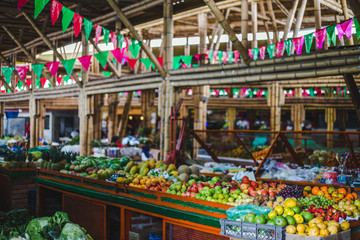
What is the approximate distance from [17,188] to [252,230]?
20.0ft

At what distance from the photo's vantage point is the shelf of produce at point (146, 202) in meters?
4.49

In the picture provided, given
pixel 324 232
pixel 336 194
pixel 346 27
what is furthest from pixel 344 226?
pixel 346 27

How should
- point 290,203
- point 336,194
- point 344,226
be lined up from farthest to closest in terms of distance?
point 336,194
point 290,203
point 344,226

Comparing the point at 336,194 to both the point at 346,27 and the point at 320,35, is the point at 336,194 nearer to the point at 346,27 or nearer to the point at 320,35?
the point at 346,27

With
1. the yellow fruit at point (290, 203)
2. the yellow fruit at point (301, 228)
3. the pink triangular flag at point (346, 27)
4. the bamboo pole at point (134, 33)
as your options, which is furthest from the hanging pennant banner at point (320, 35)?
the yellow fruit at point (301, 228)

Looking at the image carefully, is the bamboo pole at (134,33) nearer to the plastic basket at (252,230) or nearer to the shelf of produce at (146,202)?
the shelf of produce at (146,202)

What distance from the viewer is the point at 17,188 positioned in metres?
7.82

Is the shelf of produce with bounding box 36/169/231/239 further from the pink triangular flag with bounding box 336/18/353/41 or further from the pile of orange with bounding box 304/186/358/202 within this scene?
the pink triangular flag with bounding box 336/18/353/41

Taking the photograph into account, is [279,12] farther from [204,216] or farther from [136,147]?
[204,216]

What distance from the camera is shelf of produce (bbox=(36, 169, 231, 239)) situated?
4.49 m

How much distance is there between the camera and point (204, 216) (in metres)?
4.52

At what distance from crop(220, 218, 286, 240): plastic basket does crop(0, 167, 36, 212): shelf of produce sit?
5.49m

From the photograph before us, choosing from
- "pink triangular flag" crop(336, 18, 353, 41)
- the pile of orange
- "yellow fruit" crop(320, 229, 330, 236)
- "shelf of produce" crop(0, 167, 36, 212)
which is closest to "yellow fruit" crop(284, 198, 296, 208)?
"yellow fruit" crop(320, 229, 330, 236)

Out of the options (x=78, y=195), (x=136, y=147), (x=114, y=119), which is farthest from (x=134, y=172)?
(x=114, y=119)
